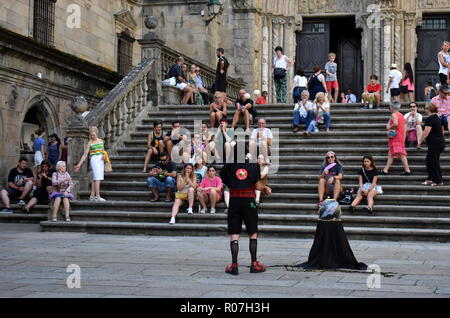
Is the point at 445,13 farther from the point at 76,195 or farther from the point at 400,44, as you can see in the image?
the point at 76,195

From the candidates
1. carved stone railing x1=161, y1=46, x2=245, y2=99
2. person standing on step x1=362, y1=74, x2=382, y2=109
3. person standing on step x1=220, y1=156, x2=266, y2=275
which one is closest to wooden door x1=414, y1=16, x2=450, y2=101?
carved stone railing x1=161, y1=46, x2=245, y2=99

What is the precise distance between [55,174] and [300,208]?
5.12 meters

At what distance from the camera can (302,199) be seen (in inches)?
628

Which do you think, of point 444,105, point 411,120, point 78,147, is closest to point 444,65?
point 444,105

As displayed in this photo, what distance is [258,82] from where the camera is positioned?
29.5 m

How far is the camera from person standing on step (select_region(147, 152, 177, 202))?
53.4ft

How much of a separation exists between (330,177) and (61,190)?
5515 millimetres

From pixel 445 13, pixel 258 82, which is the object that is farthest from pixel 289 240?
pixel 445 13

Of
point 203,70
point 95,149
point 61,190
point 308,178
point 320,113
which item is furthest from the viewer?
point 203,70

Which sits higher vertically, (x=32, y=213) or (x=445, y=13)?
(x=445, y=13)

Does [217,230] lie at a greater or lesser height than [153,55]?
lesser

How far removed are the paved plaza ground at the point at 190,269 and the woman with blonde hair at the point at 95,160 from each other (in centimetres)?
206

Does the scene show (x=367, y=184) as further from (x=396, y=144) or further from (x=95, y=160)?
(x=95, y=160)

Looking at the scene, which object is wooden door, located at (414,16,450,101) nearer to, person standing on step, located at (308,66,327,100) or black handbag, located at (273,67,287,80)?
black handbag, located at (273,67,287,80)
